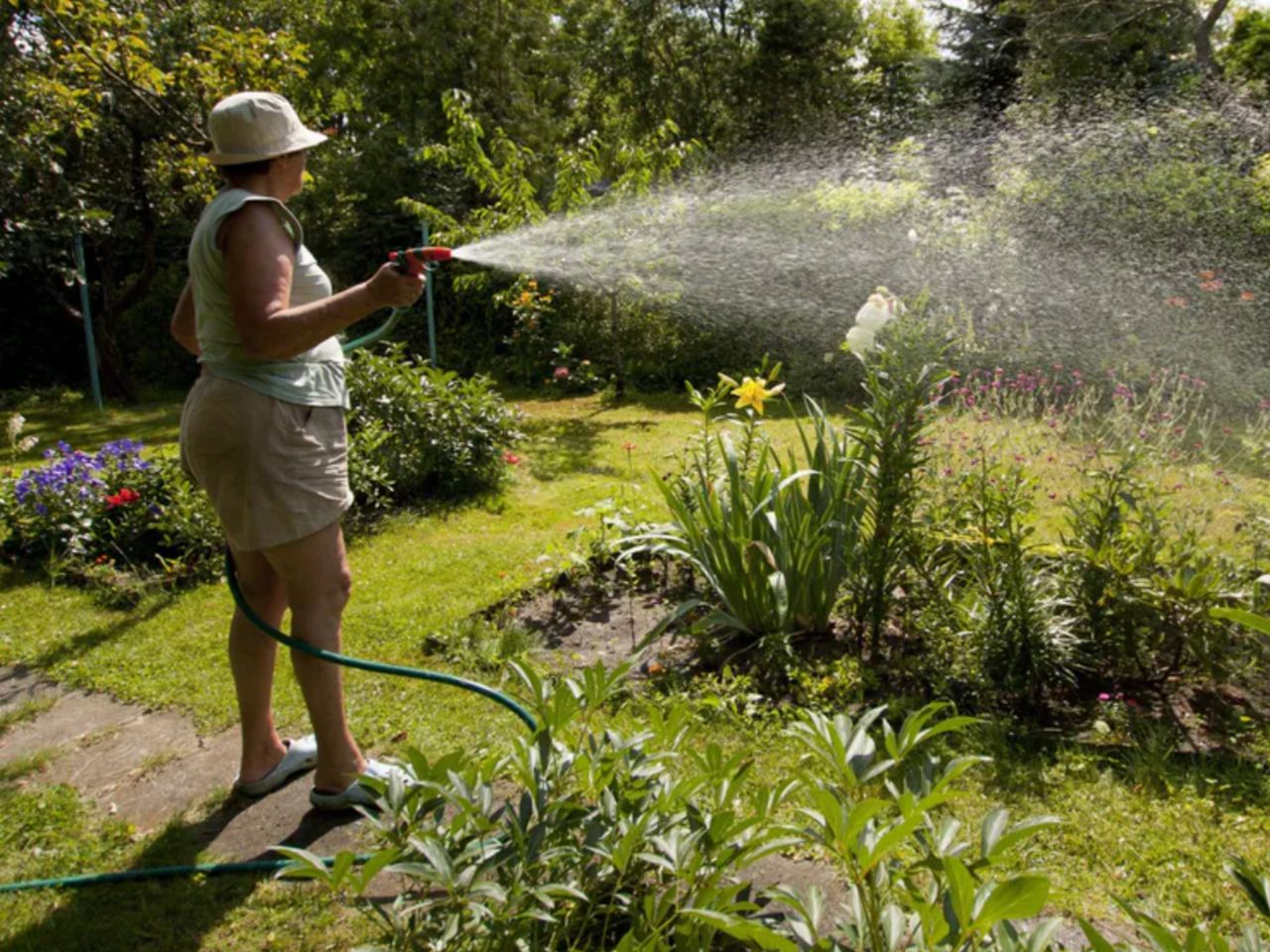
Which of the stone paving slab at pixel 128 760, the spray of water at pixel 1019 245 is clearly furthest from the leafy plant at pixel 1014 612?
the spray of water at pixel 1019 245

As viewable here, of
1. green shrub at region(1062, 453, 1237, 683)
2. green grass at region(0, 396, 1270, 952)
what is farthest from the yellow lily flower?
green shrub at region(1062, 453, 1237, 683)

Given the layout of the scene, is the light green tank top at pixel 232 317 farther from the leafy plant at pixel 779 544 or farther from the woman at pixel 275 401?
the leafy plant at pixel 779 544

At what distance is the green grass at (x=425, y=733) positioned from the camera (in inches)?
80.5

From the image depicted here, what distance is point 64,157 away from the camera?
32.6 feet

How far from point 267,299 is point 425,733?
149cm

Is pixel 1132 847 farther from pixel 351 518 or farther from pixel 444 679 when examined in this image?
pixel 351 518

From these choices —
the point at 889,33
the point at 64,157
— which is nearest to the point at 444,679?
the point at 64,157

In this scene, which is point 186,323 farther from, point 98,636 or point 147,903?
point 98,636

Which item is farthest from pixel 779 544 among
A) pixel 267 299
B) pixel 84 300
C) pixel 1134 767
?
pixel 84 300

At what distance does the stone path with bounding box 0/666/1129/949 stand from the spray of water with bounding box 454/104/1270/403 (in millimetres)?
4097

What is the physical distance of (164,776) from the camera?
8.89ft

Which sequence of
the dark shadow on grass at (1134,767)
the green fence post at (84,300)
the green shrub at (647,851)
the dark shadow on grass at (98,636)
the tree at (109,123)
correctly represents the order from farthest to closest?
the green fence post at (84,300) → the tree at (109,123) → the dark shadow on grass at (98,636) → the dark shadow on grass at (1134,767) → the green shrub at (647,851)

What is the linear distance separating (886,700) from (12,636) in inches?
141

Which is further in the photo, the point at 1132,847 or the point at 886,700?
the point at 886,700
